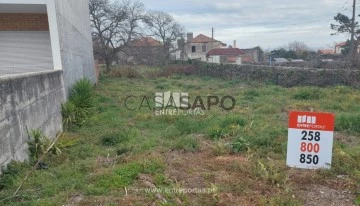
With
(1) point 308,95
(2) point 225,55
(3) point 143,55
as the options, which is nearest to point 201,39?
(2) point 225,55

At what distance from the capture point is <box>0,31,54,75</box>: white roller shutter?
28.4 feet

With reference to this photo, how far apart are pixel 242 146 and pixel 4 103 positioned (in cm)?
356

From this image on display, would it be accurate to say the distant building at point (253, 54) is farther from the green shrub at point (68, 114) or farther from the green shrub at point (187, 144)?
the green shrub at point (187, 144)

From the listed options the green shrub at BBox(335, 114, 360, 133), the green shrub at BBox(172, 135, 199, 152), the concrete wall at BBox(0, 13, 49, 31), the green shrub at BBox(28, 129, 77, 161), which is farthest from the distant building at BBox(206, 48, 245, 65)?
the green shrub at BBox(28, 129, 77, 161)

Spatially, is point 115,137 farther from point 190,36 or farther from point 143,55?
point 190,36

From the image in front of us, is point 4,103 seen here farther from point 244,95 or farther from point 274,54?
point 274,54

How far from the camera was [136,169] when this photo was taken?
14.0 feet

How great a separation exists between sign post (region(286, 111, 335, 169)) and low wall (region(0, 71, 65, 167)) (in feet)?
11.7

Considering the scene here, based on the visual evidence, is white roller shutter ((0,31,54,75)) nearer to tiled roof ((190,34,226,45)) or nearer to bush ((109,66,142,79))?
bush ((109,66,142,79))

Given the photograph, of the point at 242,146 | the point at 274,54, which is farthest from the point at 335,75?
the point at 274,54

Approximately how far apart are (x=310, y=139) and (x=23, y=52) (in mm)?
7823

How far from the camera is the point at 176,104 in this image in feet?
33.6

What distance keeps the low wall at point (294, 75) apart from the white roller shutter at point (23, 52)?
11365mm

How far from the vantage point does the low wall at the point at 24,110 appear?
3.91 metres
